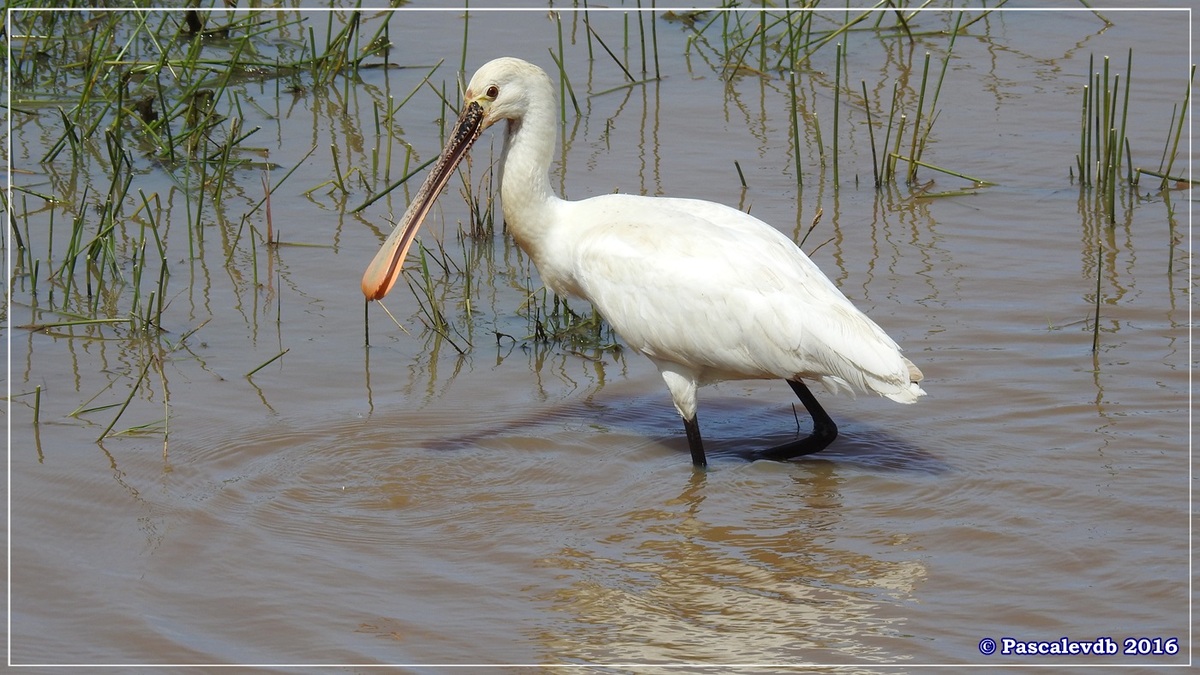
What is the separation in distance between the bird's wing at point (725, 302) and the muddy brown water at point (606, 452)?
53cm

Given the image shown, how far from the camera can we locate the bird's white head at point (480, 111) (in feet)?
20.3

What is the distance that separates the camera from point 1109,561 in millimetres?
5273

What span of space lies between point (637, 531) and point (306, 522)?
1225mm

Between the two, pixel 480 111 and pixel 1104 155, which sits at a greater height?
pixel 480 111

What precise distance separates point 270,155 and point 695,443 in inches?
163

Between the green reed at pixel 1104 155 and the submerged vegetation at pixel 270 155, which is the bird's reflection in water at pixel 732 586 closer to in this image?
the submerged vegetation at pixel 270 155

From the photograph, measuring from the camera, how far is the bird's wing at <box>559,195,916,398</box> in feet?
19.2

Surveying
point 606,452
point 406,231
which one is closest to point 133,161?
point 406,231

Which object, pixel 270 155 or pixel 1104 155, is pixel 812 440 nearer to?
pixel 1104 155

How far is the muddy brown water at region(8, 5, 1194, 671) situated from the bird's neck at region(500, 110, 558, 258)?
0.88 meters

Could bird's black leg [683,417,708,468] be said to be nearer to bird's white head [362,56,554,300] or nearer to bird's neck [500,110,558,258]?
bird's neck [500,110,558,258]

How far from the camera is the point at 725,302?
593 centimetres

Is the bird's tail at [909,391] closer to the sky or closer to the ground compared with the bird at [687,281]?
closer to the ground

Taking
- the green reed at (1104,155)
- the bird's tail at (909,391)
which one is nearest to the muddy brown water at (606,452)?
the green reed at (1104,155)
